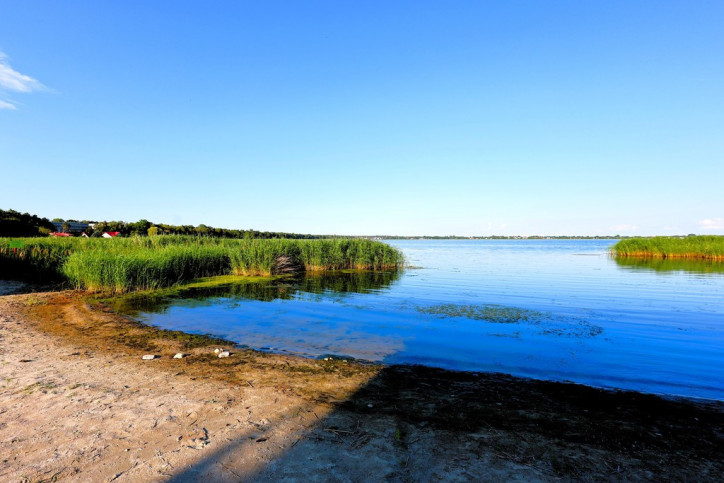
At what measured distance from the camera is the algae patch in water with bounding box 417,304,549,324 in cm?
1162

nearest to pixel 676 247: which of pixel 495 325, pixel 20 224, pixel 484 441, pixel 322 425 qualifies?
pixel 495 325

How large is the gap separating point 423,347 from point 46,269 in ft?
63.4

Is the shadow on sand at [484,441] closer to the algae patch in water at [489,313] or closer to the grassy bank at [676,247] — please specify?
the algae patch in water at [489,313]

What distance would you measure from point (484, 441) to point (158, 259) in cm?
1761

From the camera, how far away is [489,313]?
12430 mm

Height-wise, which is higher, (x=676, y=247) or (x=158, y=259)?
(x=676, y=247)

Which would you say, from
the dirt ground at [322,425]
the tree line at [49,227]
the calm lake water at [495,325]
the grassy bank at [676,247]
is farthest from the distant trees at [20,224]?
the grassy bank at [676,247]

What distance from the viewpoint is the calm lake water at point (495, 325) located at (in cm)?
734

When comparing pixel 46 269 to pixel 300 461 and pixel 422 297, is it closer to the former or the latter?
pixel 422 297

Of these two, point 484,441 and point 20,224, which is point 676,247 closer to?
point 484,441

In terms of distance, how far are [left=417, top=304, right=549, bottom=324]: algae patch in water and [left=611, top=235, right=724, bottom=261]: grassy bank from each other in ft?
130

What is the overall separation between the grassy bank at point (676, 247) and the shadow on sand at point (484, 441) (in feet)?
151

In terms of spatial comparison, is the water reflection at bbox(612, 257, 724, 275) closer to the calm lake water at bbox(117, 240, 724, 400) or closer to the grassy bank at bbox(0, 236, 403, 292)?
the calm lake water at bbox(117, 240, 724, 400)

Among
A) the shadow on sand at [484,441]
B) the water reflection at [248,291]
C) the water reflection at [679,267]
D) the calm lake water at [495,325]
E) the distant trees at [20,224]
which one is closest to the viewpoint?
the shadow on sand at [484,441]
